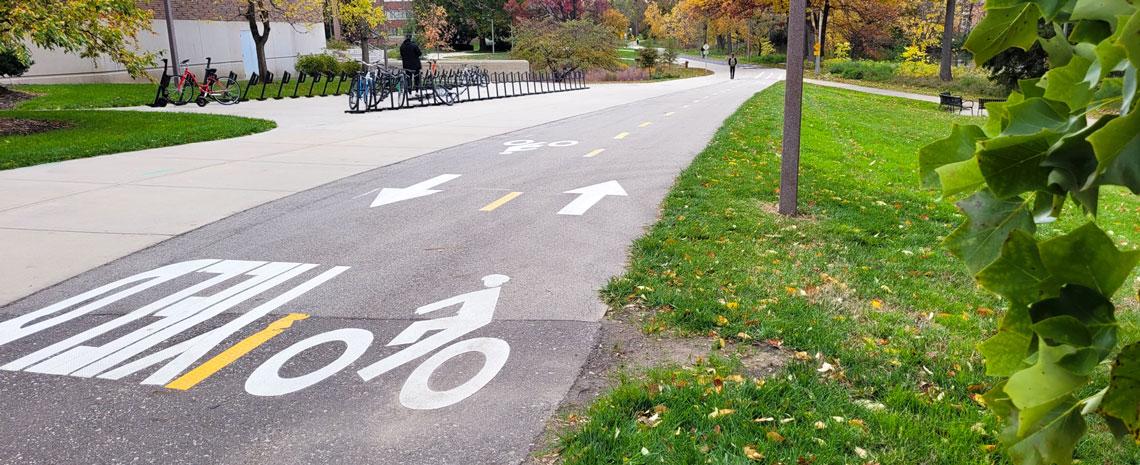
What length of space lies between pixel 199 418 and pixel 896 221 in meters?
6.86

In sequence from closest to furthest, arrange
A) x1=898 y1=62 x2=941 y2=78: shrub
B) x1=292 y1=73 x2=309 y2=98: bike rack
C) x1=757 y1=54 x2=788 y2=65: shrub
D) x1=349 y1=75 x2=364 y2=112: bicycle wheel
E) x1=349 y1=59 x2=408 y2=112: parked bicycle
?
1. x1=349 y1=75 x2=364 y2=112: bicycle wheel
2. x1=349 y1=59 x2=408 y2=112: parked bicycle
3. x1=292 y1=73 x2=309 y2=98: bike rack
4. x1=898 y1=62 x2=941 y2=78: shrub
5. x1=757 y1=54 x2=788 y2=65: shrub

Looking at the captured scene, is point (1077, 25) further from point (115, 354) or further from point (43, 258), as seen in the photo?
point (43, 258)

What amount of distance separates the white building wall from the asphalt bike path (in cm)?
1913

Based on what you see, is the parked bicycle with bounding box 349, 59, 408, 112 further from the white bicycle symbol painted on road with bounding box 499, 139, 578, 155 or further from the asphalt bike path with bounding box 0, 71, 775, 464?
the asphalt bike path with bounding box 0, 71, 775, 464

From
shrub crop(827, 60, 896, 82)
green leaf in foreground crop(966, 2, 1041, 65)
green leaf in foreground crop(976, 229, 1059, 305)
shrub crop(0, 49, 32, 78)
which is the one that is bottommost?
shrub crop(827, 60, 896, 82)

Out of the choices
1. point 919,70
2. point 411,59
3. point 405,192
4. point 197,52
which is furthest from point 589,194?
point 919,70

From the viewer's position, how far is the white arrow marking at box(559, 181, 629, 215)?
9.22 meters

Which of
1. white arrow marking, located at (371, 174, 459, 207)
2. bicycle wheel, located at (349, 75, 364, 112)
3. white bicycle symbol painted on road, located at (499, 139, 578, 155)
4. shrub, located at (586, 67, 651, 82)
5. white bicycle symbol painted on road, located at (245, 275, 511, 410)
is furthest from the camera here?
shrub, located at (586, 67, 651, 82)

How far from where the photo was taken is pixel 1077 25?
94 centimetres

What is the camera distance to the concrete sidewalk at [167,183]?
7.37 meters

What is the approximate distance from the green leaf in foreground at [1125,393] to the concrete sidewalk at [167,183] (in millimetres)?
6861

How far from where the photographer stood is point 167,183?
1081cm

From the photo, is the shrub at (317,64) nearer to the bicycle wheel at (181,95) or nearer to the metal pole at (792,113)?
the bicycle wheel at (181,95)

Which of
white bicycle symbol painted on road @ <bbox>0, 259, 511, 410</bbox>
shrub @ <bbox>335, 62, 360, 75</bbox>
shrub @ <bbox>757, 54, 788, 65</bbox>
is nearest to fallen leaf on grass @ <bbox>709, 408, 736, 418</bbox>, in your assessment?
white bicycle symbol painted on road @ <bbox>0, 259, 511, 410</bbox>
